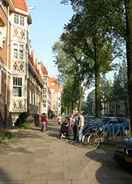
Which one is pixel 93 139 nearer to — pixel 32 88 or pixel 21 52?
pixel 21 52

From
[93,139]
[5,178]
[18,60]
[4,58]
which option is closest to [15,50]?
[18,60]

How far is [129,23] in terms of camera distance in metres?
18.9

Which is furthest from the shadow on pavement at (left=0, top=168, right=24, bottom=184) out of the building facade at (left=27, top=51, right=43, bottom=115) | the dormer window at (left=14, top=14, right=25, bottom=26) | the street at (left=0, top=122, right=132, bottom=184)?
the building facade at (left=27, top=51, right=43, bottom=115)

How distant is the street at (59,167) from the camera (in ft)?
35.1

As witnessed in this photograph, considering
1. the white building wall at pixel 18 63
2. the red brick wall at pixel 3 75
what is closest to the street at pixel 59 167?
the red brick wall at pixel 3 75

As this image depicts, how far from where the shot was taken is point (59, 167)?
12.6 metres

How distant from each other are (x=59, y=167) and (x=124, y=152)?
195 centimetres

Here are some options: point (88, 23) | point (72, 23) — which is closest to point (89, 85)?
point (72, 23)

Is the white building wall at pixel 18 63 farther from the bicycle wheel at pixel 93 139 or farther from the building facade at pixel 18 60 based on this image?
the bicycle wheel at pixel 93 139

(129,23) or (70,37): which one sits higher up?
(70,37)

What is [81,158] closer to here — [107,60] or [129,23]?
[129,23]

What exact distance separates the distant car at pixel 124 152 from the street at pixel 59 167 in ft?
1.08

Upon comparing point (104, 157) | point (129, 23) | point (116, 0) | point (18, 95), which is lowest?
point (104, 157)

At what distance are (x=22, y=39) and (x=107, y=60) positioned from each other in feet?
29.3
